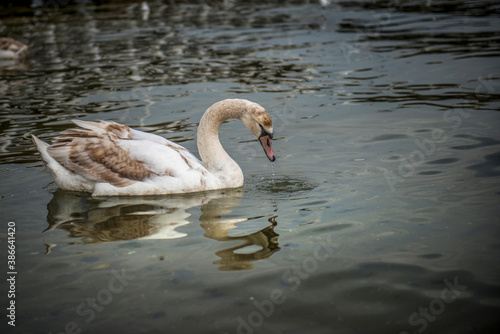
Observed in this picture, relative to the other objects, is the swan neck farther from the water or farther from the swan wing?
the water

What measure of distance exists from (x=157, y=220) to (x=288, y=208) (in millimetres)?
1527

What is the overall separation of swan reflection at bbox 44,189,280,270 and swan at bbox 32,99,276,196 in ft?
0.51

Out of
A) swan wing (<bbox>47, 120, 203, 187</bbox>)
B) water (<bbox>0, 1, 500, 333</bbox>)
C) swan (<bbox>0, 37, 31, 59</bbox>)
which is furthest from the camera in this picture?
swan (<bbox>0, 37, 31, 59</bbox>)

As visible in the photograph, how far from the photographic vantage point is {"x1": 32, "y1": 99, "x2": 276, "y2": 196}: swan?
7949mm

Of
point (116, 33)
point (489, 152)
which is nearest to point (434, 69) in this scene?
point (489, 152)

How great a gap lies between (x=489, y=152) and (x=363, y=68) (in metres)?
7.24

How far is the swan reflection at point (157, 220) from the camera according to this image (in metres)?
6.29

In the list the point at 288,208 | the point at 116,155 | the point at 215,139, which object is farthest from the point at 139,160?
the point at 288,208

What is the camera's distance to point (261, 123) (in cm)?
798

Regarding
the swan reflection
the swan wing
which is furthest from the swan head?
the swan wing

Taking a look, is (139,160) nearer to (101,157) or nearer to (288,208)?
(101,157)

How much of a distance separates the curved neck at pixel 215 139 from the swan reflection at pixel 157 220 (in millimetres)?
308

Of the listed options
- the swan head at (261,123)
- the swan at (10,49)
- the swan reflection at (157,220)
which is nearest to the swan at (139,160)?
the swan head at (261,123)

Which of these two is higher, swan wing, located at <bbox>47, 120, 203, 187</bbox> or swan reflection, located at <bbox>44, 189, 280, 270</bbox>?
swan wing, located at <bbox>47, 120, 203, 187</bbox>
